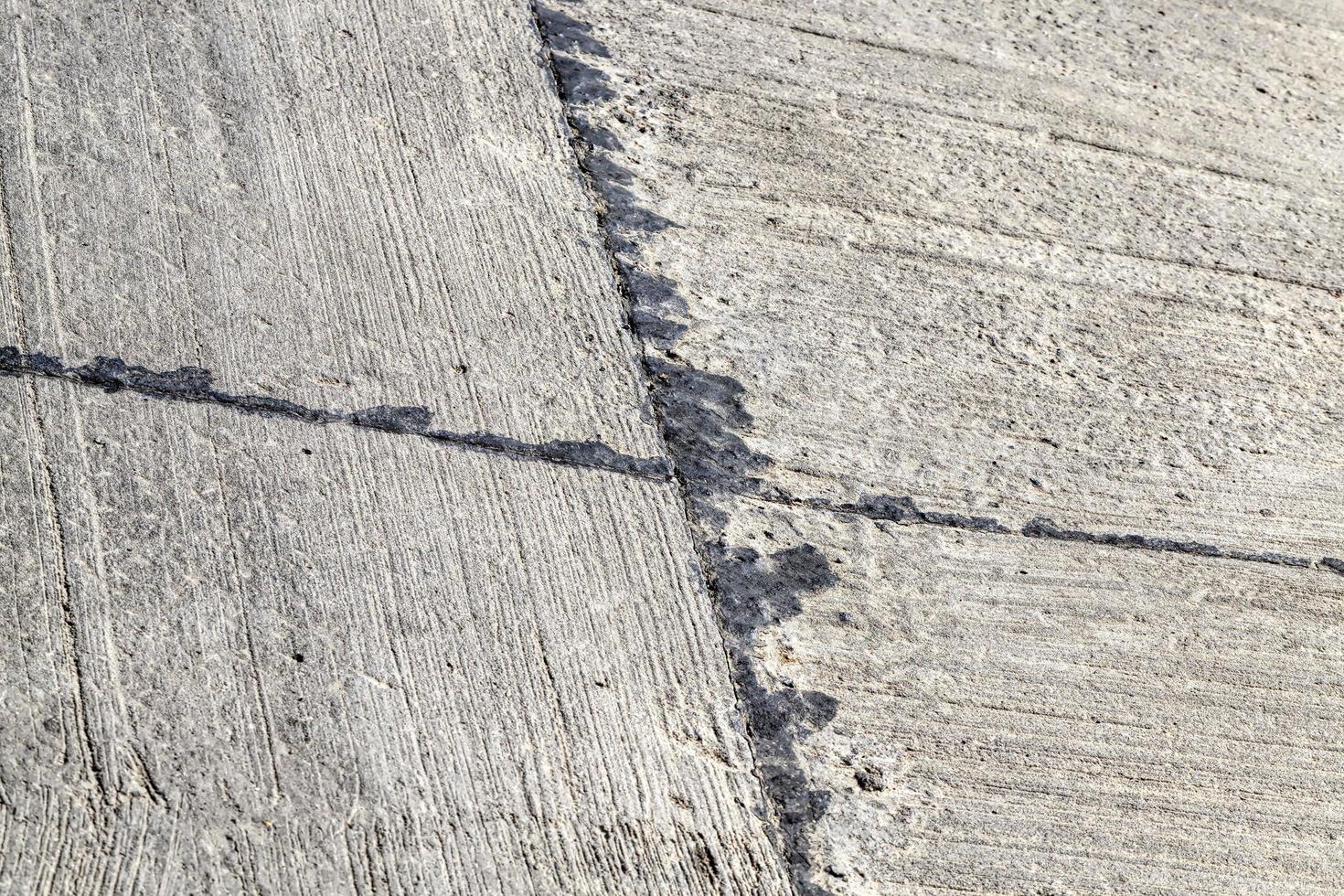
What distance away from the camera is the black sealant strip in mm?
2135

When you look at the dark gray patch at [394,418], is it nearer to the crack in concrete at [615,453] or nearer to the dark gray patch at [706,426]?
the crack in concrete at [615,453]

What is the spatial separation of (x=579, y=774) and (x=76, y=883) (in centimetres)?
63

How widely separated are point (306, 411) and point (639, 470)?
543 millimetres

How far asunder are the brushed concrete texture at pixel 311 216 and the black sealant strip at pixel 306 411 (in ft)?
0.06

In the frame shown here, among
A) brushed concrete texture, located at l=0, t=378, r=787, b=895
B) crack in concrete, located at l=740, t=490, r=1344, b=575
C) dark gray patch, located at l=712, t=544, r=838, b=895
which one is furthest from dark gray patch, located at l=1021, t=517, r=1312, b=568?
brushed concrete texture, located at l=0, t=378, r=787, b=895

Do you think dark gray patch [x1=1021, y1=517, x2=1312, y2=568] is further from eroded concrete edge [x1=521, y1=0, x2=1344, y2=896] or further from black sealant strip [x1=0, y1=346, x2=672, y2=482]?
black sealant strip [x1=0, y1=346, x2=672, y2=482]

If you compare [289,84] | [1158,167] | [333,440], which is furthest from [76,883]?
[1158,167]

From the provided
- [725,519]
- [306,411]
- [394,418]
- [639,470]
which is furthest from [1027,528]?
[306,411]

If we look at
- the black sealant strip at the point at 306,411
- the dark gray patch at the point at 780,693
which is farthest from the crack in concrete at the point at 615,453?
the dark gray patch at the point at 780,693

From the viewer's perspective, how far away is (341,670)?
1.90m

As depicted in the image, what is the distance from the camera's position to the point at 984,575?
231 cm

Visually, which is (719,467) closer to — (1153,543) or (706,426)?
(706,426)

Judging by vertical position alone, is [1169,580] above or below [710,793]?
above

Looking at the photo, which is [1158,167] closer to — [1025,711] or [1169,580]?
[1169,580]
